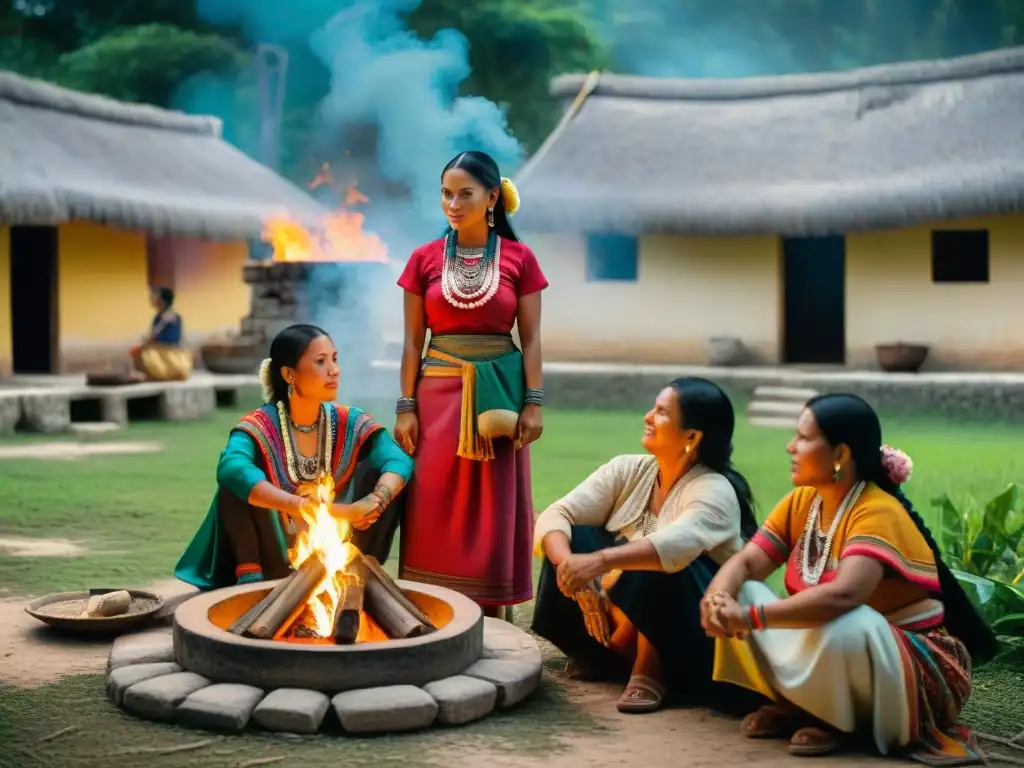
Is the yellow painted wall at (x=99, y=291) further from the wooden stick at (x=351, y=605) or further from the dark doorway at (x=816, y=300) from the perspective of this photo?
the wooden stick at (x=351, y=605)

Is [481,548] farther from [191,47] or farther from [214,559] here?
[191,47]

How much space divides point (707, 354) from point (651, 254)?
1.52 m

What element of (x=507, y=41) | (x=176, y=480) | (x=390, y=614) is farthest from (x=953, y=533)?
(x=507, y=41)

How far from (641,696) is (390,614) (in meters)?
0.82

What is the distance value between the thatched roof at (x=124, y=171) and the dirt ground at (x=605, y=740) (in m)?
10.2

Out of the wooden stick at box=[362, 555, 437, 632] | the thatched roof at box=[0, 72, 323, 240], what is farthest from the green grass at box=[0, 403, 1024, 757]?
the thatched roof at box=[0, 72, 323, 240]

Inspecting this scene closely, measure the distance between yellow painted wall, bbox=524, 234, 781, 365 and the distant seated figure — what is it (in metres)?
4.81

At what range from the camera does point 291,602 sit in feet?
13.6

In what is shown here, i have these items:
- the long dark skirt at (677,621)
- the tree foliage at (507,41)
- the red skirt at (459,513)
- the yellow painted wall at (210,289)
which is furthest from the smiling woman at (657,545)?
the tree foliage at (507,41)

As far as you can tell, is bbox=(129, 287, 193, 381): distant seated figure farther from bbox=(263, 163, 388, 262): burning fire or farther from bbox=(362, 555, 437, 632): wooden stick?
bbox=(362, 555, 437, 632): wooden stick

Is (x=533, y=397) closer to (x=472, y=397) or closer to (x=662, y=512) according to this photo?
(x=472, y=397)

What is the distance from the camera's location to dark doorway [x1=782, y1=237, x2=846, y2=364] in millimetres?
17750

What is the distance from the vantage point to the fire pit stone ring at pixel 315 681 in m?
3.78

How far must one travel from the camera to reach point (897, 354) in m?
15.0
